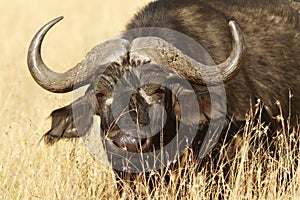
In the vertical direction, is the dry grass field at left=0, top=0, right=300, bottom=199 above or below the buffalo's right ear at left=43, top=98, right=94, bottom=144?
below

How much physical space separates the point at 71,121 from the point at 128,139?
1.08 meters

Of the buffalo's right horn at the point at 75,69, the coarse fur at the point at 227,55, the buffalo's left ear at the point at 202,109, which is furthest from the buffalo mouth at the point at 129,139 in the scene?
the buffalo's right horn at the point at 75,69

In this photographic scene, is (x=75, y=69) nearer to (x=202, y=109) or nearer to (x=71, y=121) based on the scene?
(x=71, y=121)

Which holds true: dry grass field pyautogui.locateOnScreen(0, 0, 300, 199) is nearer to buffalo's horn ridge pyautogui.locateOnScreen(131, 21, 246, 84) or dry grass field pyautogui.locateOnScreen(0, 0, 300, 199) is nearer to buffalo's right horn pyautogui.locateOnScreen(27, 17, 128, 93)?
buffalo's horn ridge pyautogui.locateOnScreen(131, 21, 246, 84)

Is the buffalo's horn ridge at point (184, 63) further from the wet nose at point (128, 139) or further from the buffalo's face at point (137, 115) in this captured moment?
the wet nose at point (128, 139)

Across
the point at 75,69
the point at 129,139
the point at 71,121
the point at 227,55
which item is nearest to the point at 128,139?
the point at 129,139

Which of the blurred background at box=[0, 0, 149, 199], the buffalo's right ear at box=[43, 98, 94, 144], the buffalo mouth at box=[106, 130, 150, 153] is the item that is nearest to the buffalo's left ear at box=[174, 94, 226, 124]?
the buffalo mouth at box=[106, 130, 150, 153]

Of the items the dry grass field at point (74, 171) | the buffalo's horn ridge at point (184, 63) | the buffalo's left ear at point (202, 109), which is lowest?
the dry grass field at point (74, 171)

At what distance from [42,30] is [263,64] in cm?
178

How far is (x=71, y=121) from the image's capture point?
5734 mm

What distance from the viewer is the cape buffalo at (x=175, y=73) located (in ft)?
16.5

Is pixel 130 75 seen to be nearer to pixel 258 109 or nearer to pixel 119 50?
pixel 119 50

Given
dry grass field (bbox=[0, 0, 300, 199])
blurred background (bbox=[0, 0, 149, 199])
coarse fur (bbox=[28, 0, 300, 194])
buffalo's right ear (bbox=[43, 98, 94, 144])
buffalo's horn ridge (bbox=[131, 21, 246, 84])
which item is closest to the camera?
buffalo's horn ridge (bbox=[131, 21, 246, 84])

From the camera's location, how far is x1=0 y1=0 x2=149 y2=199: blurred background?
580 cm
